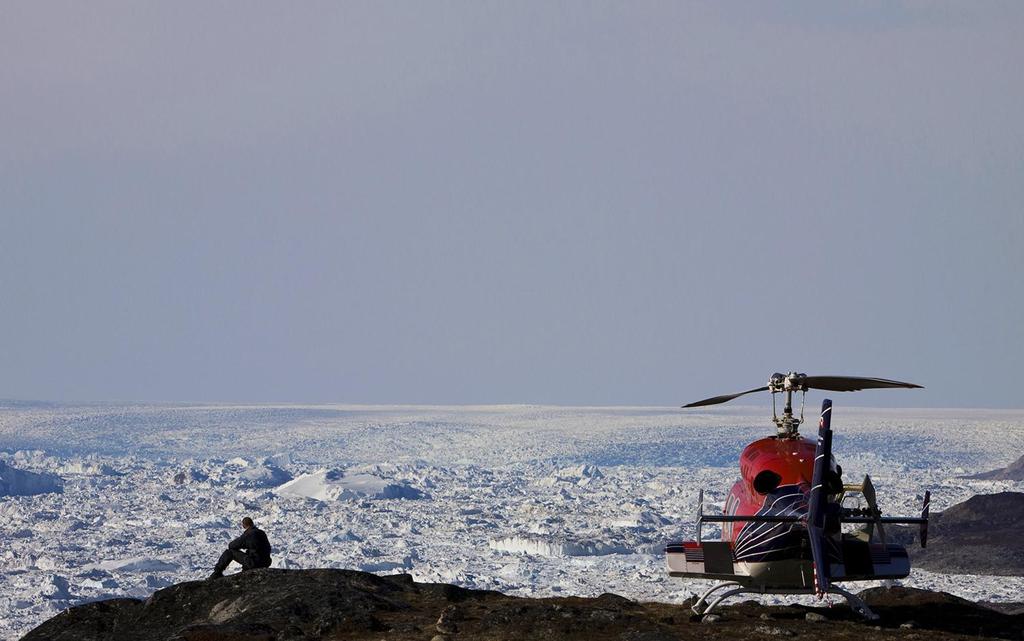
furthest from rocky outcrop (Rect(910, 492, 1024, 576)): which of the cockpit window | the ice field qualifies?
the cockpit window

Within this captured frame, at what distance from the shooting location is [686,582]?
4053cm

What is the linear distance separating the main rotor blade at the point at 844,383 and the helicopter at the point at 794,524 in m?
0.01

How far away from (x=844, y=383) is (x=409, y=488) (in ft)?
196

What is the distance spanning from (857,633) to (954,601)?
473 centimetres

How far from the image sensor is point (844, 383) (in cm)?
1619

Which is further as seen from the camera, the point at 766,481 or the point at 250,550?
the point at 250,550

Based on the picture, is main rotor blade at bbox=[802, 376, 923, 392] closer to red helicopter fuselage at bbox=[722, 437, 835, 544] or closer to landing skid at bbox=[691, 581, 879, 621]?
red helicopter fuselage at bbox=[722, 437, 835, 544]

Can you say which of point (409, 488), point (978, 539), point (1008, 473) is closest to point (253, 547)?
point (978, 539)

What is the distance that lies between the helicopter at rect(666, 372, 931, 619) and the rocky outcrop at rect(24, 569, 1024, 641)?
60 centimetres

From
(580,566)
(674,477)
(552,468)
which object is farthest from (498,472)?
(580,566)

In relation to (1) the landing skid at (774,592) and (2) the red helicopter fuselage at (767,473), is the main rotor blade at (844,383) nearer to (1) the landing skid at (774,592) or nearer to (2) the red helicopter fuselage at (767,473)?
(2) the red helicopter fuselage at (767,473)

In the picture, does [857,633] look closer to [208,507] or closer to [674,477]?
[208,507]

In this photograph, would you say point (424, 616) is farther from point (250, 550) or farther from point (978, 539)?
point (978, 539)

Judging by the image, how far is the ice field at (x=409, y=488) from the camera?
1838 inches
